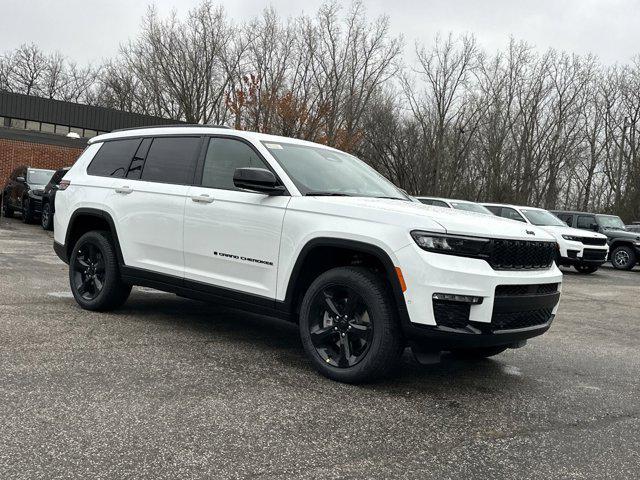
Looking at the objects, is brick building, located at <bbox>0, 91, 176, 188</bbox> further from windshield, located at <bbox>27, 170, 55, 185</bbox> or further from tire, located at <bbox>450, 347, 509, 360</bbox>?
tire, located at <bbox>450, 347, 509, 360</bbox>

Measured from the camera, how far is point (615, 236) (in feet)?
66.6

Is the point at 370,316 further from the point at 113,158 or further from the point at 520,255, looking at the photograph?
the point at 113,158

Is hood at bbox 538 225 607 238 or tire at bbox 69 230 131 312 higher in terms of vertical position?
hood at bbox 538 225 607 238

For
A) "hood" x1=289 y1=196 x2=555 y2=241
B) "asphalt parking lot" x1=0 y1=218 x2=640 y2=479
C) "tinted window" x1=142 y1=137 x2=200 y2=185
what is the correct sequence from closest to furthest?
"asphalt parking lot" x1=0 y1=218 x2=640 y2=479 < "hood" x1=289 y1=196 x2=555 y2=241 < "tinted window" x1=142 y1=137 x2=200 y2=185

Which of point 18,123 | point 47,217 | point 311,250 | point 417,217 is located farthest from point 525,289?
point 18,123

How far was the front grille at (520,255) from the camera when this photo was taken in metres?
4.15

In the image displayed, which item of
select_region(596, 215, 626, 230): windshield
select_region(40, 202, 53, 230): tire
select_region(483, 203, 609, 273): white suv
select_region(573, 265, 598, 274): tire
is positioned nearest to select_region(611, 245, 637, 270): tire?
select_region(596, 215, 626, 230): windshield

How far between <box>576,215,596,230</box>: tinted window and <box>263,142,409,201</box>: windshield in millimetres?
16238

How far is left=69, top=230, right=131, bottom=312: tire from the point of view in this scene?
6109 millimetres

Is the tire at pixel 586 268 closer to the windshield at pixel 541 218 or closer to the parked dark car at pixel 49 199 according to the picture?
the windshield at pixel 541 218

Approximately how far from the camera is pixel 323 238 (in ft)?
14.8

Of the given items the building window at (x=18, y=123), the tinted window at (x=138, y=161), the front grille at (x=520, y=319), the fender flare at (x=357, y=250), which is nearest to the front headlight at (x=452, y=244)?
the fender flare at (x=357, y=250)

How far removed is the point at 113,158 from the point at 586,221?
1745 centimetres

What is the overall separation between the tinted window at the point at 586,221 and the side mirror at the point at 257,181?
57.9 feet
